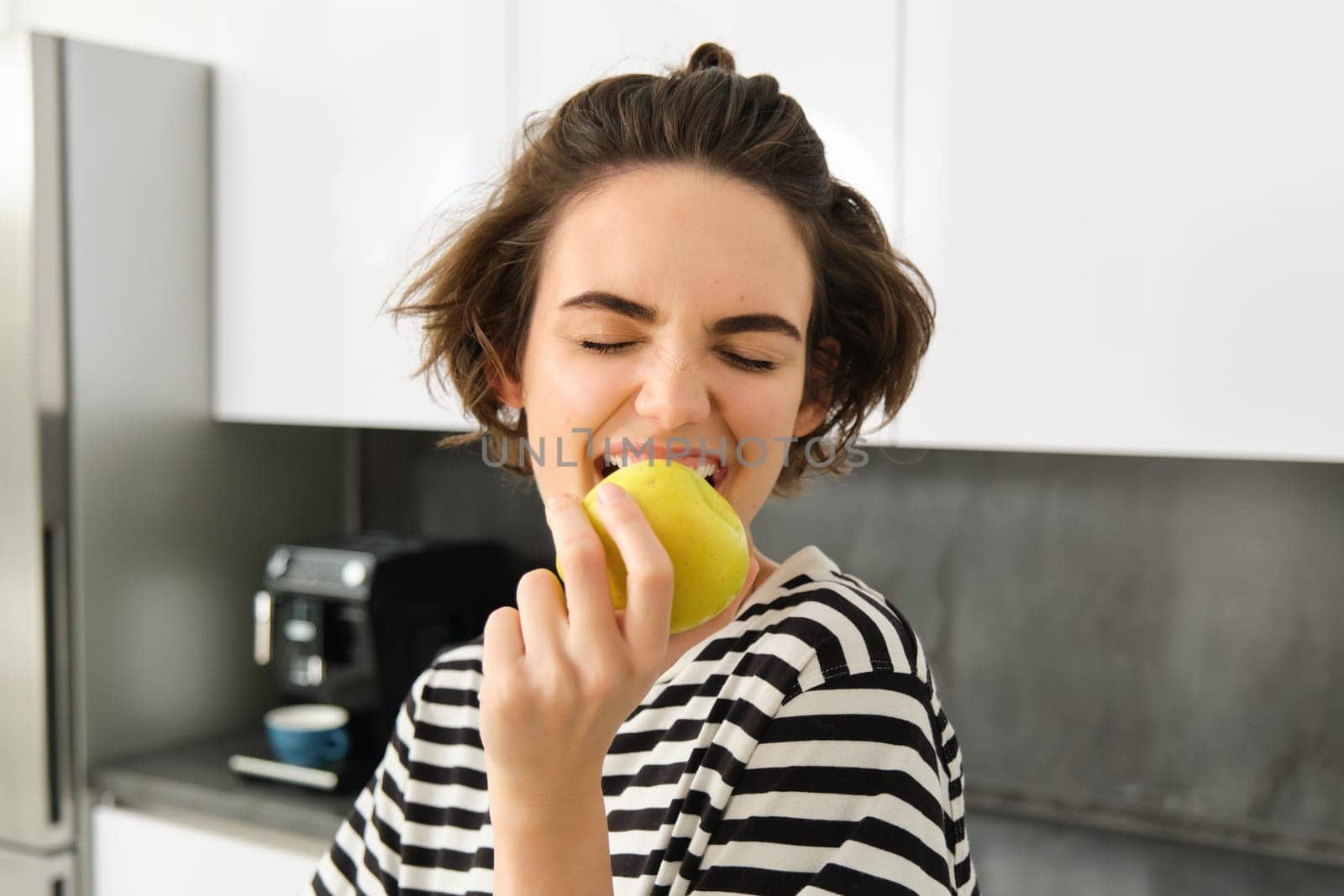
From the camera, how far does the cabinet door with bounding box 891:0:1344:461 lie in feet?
4.28

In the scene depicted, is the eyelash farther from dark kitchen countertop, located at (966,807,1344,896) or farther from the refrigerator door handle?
the refrigerator door handle

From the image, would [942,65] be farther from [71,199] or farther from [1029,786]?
[71,199]

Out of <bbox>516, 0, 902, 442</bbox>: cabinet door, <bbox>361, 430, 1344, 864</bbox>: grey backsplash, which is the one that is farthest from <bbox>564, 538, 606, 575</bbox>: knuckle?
<bbox>361, 430, 1344, 864</bbox>: grey backsplash

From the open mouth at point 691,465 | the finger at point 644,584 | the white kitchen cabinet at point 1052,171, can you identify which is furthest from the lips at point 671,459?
the white kitchen cabinet at point 1052,171

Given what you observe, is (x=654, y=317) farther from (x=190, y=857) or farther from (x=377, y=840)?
(x=190, y=857)

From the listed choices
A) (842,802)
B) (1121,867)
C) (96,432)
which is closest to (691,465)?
(842,802)

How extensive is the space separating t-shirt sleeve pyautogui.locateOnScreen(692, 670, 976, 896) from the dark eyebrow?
8.9 inches

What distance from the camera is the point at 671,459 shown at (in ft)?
2.54

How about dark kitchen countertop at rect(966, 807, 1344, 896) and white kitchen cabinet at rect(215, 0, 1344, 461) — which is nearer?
white kitchen cabinet at rect(215, 0, 1344, 461)

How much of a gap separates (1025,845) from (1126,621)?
13.3 inches

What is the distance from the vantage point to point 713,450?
0.81 m

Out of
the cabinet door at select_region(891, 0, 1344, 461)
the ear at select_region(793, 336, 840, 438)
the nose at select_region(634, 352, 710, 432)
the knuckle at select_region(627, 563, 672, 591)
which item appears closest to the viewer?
the knuckle at select_region(627, 563, 672, 591)

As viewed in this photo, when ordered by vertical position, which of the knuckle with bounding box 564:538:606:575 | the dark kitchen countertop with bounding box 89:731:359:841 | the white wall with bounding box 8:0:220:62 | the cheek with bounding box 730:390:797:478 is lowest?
the dark kitchen countertop with bounding box 89:731:359:841

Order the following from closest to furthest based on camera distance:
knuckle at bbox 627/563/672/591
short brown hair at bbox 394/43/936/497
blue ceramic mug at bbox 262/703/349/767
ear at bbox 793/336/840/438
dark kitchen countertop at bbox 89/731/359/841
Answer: knuckle at bbox 627/563/672/591 → short brown hair at bbox 394/43/936/497 → ear at bbox 793/336/840/438 → dark kitchen countertop at bbox 89/731/359/841 → blue ceramic mug at bbox 262/703/349/767
